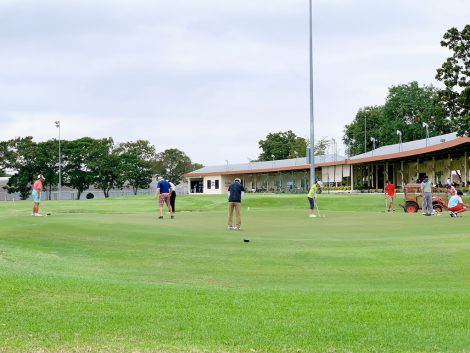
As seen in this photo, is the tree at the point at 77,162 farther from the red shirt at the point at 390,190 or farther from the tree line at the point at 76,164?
the red shirt at the point at 390,190

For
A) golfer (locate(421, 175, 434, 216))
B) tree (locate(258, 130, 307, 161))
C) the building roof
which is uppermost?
tree (locate(258, 130, 307, 161))

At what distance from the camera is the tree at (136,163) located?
330ft

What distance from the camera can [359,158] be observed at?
6700cm

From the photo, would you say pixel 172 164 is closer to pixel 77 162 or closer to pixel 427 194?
pixel 77 162

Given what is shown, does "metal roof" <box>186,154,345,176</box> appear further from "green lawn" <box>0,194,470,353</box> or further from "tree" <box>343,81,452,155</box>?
"green lawn" <box>0,194,470,353</box>

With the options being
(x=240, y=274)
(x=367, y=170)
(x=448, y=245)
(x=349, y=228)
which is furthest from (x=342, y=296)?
(x=367, y=170)

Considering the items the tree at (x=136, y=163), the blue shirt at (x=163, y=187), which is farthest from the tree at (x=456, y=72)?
the tree at (x=136, y=163)

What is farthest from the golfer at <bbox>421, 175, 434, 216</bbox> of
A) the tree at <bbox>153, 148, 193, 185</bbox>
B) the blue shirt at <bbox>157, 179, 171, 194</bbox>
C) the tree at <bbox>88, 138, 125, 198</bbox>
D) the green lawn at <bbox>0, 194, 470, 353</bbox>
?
the tree at <bbox>153, 148, 193, 185</bbox>

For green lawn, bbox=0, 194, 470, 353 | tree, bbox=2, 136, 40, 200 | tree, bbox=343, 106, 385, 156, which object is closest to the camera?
green lawn, bbox=0, 194, 470, 353

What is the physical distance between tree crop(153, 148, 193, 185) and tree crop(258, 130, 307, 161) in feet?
53.2

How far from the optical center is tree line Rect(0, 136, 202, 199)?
96062mm

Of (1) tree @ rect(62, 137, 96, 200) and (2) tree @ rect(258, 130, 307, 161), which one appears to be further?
(2) tree @ rect(258, 130, 307, 161)

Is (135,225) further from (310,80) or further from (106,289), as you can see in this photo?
(310,80)

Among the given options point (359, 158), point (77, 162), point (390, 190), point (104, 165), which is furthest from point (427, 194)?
point (77, 162)
